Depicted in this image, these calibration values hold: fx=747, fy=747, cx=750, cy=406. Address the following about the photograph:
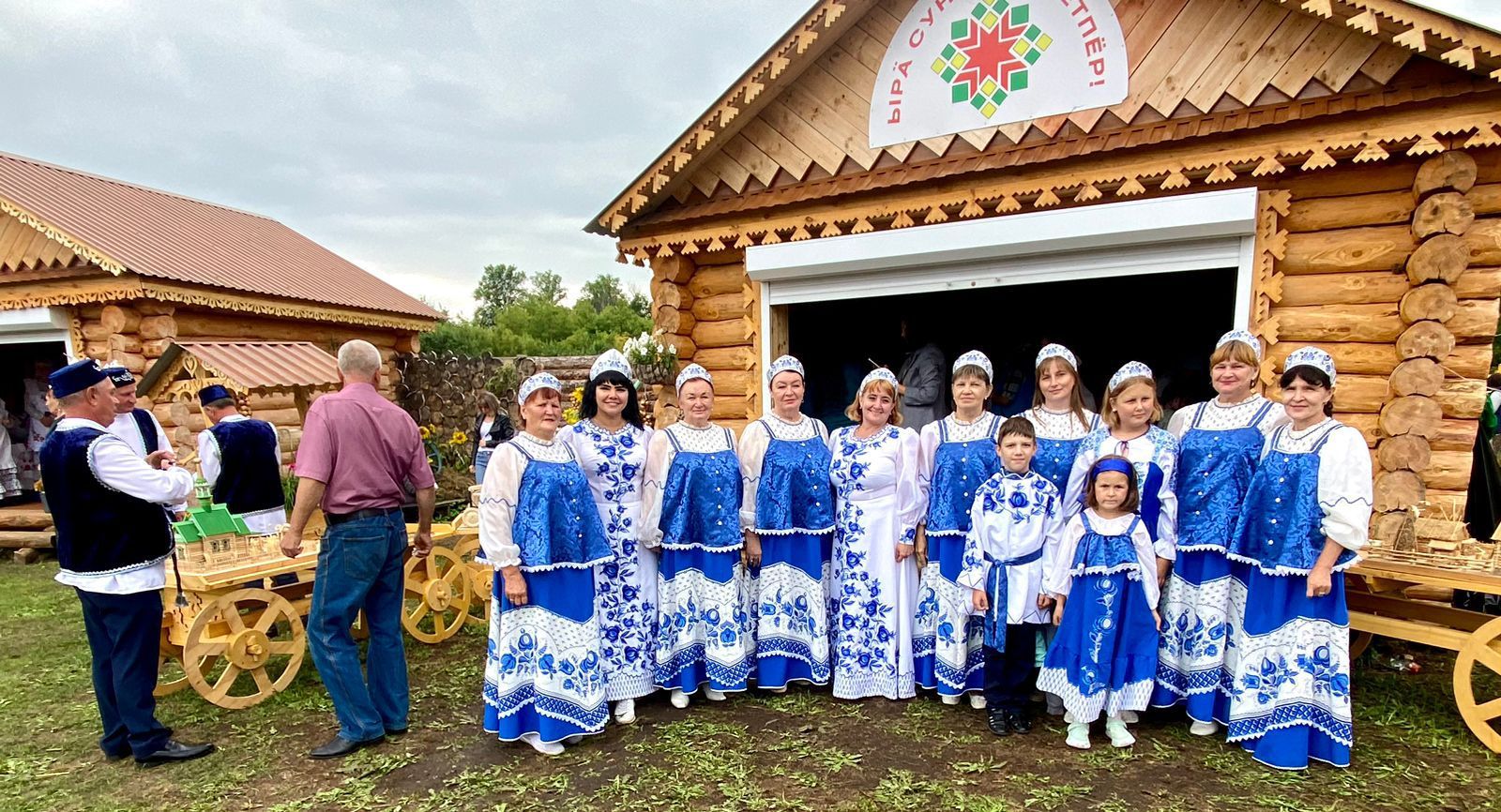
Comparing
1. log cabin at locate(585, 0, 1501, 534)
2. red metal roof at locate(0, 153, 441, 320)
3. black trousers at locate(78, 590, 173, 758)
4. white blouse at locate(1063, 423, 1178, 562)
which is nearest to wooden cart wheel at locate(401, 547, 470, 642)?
black trousers at locate(78, 590, 173, 758)

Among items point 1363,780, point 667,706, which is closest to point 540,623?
point 667,706

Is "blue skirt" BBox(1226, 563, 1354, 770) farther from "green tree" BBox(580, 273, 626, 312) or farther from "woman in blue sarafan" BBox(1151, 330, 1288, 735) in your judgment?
"green tree" BBox(580, 273, 626, 312)

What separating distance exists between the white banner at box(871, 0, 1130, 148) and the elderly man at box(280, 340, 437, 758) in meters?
3.64

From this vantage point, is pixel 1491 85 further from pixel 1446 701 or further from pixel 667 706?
pixel 667 706

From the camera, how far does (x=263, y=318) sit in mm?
9867

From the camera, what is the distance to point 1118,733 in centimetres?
351

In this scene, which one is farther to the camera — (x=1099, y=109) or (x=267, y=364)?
(x=267, y=364)

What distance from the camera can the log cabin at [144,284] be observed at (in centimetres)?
802

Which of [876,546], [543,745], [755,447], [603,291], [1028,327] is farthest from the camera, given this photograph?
[603,291]

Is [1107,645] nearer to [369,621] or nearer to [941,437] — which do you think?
[941,437]

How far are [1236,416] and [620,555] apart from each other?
308 cm

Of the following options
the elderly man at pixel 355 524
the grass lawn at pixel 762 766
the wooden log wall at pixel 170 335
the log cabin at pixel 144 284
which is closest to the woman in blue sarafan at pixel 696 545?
the grass lawn at pixel 762 766

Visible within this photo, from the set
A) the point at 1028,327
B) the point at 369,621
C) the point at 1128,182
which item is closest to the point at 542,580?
the point at 369,621

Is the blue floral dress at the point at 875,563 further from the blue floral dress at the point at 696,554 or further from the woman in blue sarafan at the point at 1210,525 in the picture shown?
the woman in blue sarafan at the point at 1210,525
